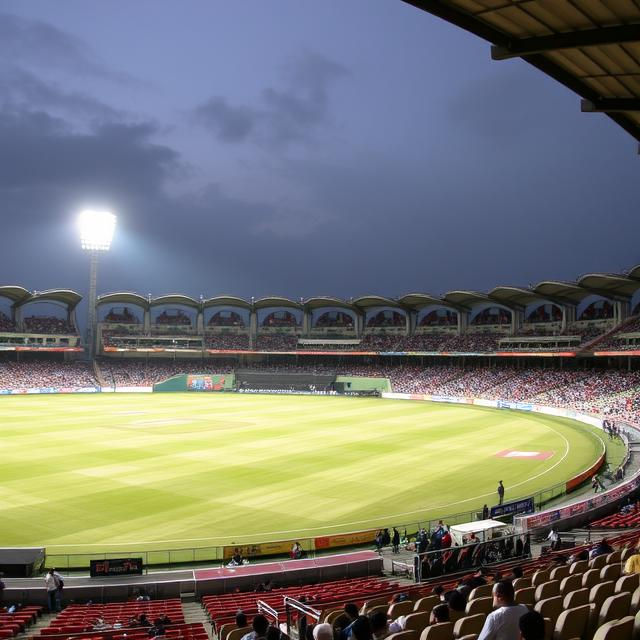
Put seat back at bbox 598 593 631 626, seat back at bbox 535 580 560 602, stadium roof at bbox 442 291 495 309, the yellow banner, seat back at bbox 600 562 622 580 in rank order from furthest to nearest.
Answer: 1. stadium roof at bbox 442 291 495 309
2. the yellow banner
3. seat back at bbox 600 562 622 580
4. seat back at bbox 535 580 560 602
5. seat back at bbox 598 593 631 626

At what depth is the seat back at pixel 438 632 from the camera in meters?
6.50

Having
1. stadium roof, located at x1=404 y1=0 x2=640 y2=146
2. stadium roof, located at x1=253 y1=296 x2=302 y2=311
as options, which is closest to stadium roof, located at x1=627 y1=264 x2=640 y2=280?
stadium roof, located at x1=253 y1=296 x2=302 y2=311

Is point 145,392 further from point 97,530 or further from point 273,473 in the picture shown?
point 97,530

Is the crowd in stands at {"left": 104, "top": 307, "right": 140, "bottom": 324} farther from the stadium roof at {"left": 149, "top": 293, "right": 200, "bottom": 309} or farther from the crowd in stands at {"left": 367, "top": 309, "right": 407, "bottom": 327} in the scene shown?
the crowd in stands at {"left": 367, "top": 309, "right": 407, "bottom": 327}

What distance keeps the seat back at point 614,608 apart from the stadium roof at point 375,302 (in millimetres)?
92318

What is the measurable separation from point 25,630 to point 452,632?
39.8 ft

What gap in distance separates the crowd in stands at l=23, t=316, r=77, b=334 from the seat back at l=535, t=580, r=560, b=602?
105m

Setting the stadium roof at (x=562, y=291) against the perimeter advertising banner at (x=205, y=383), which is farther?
the perimeter advertising banner at (x=205, y=383)

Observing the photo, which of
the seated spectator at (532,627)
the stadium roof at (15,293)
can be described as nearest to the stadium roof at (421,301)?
the stadium roof at (15,293)

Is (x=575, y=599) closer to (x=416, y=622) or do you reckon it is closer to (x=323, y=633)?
(x=416, y=622)

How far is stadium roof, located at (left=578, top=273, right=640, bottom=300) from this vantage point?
70.6 metres

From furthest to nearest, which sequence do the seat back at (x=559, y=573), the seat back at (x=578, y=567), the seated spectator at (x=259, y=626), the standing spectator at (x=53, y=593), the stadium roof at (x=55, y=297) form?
the stadium roof at (x=55, y=297)
the standing spectator at (x=53, y=593)
the seat back at (x=578, y=567)
the seat back at (x=559, y=573)
the seated spectator at (x=259, y=626)

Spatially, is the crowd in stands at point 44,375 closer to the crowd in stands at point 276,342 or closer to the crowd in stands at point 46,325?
the crowd in stands at point 46,325

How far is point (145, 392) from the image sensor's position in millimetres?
94375
